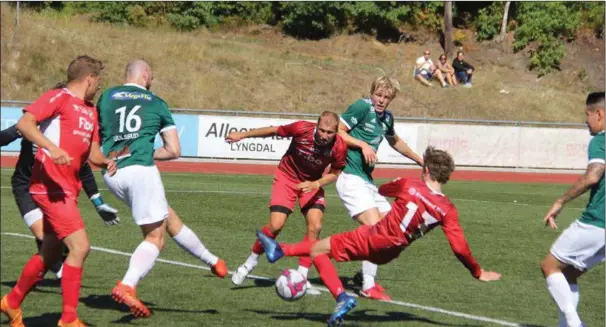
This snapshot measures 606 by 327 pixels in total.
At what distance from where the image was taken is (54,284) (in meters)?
9.40

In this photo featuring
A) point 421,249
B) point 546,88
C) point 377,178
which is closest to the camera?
point 421,249

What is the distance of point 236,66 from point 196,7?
762 centimetres

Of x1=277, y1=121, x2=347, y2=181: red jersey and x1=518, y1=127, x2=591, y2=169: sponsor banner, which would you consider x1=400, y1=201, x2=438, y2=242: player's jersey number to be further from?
x1=518, y1=127, x2=591, y2=169: sponsor banner

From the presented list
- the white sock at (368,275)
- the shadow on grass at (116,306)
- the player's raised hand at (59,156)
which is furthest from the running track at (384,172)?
the player's raised hand at (59,156)

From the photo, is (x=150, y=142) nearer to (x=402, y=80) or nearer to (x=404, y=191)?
(x=404, y=191)

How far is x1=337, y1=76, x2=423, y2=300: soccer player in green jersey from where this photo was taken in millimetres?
9609

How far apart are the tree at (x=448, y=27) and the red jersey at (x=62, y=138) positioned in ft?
135

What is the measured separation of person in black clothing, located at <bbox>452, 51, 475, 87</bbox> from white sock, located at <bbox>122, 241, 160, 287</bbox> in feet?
116

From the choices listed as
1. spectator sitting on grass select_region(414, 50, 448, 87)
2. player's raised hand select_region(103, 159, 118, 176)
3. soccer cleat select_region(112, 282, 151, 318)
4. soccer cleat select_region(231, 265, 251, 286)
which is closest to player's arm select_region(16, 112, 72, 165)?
player's raised hand select_region(103, 159, 118, 176)

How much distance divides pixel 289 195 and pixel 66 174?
311cm

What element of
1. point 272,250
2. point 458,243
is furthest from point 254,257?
point 458,243

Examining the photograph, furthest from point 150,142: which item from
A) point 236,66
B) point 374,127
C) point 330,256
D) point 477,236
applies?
point 236,66

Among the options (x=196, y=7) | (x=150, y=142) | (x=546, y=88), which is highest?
(x=150, y=142)

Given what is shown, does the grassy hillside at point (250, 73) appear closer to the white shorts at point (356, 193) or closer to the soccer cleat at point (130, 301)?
the white shorts at point (356, 193)
